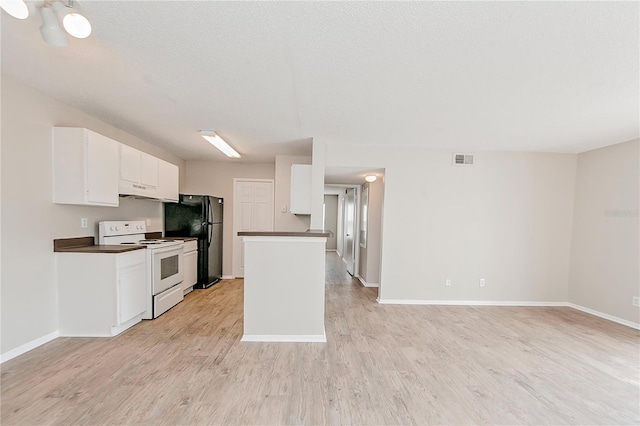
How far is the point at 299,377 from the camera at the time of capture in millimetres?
2184

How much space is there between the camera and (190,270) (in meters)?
4.46

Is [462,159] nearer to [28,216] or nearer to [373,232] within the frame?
[373,232]

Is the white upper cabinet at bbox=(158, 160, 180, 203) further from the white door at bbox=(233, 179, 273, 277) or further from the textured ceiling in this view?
the white door at bbox=(233, 179, 273, 277)

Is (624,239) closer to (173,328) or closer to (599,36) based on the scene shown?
(599,36)

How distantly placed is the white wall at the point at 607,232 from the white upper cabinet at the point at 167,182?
642cm

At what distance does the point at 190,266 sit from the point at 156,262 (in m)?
1.09

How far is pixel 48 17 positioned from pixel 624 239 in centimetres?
603

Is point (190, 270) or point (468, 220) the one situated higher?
point (468, 220)

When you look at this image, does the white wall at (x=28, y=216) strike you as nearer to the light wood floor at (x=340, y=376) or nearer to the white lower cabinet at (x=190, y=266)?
the light wood floor at (x=340, y=376)

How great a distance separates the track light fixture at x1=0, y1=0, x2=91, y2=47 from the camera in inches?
54.0

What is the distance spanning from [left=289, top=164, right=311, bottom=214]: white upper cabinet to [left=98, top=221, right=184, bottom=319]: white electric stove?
1.86m

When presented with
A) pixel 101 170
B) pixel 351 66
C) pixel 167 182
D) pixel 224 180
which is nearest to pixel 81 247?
pixel 101 170

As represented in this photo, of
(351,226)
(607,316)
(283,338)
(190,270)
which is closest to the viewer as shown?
(283,338)

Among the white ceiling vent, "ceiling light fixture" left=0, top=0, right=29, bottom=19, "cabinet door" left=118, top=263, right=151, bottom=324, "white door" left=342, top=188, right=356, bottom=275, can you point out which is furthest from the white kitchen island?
"white door" left=342, top=188, right=356, bottom=275
